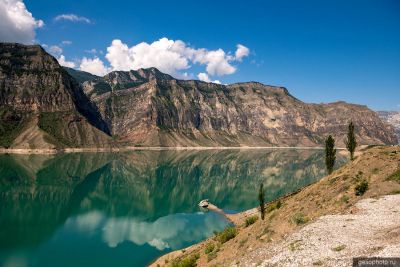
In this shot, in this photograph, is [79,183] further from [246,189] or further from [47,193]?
[246,189]

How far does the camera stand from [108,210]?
10362 cm

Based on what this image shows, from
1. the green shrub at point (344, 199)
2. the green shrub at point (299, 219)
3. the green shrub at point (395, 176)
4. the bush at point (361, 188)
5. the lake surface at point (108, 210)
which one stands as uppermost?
the green shrub at point (395, 176)

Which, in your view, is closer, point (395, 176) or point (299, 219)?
point (299, 219)

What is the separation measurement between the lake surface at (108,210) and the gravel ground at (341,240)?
32.6m

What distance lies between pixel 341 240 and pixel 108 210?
284ft

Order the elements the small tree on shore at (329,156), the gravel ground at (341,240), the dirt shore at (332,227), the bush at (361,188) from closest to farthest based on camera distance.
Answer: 1. the gravel ground at (341,240)
2. the dirt shore at (332,227)
3. the bush at (361,188)
4. the small tree on shore at (329,156)

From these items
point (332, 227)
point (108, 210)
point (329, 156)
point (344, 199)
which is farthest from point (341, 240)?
point (108, 210)

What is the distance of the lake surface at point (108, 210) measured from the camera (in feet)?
202

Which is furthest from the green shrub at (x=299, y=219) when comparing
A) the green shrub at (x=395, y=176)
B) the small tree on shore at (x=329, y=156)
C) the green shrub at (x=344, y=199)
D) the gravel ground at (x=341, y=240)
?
the small tree on shore at (x=329, y=156)

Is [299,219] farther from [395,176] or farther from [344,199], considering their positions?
[395,176]

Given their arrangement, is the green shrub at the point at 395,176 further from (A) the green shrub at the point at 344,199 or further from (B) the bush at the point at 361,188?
(A) the green shrub at the point at 344,199

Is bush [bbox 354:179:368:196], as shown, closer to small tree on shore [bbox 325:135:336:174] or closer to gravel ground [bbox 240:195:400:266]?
gravel ground [bbox 240:195:400:266]

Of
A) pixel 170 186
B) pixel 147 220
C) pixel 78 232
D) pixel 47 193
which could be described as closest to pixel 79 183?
pixel 47 193

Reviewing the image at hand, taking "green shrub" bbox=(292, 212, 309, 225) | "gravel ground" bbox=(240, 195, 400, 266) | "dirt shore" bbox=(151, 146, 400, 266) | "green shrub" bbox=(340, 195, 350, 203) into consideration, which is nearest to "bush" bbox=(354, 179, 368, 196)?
"dirt shore" bbox=(151, 146, 400, 266)
